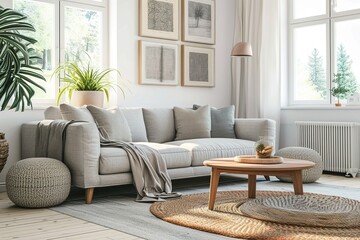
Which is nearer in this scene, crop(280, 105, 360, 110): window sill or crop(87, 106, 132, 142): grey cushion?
crop(87, 106, 132, 142): grey cushion

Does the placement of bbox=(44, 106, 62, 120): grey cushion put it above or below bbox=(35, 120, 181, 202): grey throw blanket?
above

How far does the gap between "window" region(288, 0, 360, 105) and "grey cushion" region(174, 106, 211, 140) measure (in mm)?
1744

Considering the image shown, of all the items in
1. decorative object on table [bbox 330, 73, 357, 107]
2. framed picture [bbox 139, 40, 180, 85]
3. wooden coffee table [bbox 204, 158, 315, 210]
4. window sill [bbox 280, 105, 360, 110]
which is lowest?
wooden coffee table [bbox 204, 158, 315, 210]

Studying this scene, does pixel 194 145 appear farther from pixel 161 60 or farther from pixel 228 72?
pixel 228 72

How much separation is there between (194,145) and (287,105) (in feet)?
7.91

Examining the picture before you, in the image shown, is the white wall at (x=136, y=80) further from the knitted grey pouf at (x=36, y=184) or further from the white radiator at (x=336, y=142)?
the white radiator at (x=336, y=142)

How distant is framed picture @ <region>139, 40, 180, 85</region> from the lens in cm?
593

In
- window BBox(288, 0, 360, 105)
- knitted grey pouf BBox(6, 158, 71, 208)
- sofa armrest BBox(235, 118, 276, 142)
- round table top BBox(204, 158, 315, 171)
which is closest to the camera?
A: round table top BBox(204, 158, 315, 171)

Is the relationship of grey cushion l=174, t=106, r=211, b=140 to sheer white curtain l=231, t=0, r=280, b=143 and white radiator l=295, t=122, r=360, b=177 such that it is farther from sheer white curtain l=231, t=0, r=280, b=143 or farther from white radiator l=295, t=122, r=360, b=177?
white radiator l=295, t=122, r=360, b=177

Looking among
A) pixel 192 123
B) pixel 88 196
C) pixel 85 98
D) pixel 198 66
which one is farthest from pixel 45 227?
pixel 198 66

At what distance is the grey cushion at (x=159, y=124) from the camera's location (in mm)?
5393

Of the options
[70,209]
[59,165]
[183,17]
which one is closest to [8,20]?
[59,165]

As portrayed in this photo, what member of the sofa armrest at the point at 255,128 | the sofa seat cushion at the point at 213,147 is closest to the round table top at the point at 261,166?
the sofa seat cushion at the point at 213,147

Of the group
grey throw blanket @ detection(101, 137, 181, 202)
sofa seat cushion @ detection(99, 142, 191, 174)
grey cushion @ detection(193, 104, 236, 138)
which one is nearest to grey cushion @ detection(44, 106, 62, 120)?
grey throw blanket @ detection(101, 137, 181, 202)
